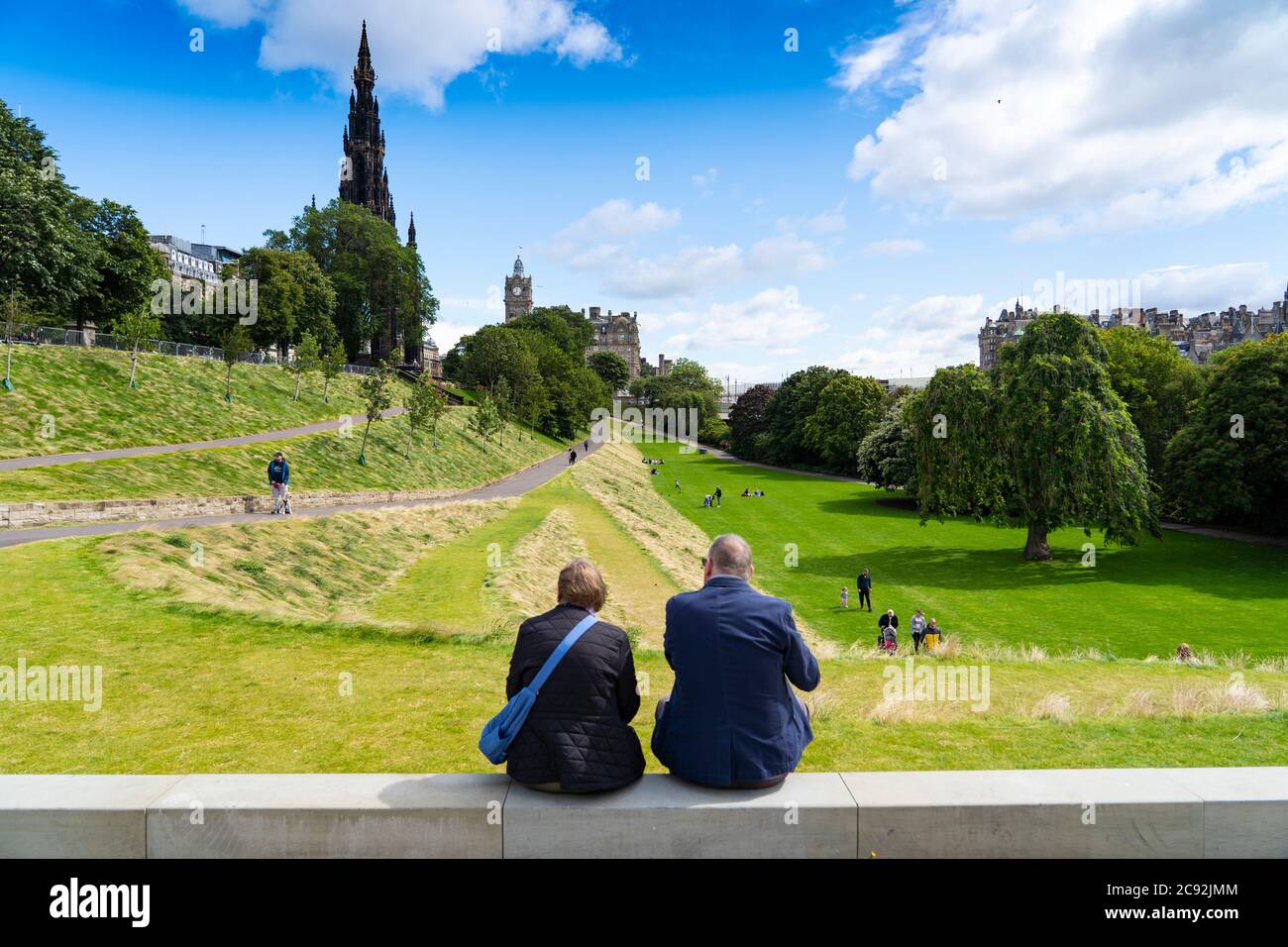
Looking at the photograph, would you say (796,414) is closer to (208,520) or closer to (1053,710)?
(208,520)

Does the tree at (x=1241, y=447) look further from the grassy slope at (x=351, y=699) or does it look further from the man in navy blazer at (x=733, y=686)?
the man in navy blazer at (x=733, y=686)

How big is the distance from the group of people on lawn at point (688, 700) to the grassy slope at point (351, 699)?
7.82ft

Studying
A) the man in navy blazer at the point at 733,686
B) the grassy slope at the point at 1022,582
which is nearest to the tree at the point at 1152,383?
the grassy slope at the point at 1022,582

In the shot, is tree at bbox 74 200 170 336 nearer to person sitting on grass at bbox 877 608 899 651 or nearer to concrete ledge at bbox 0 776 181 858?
person sitting on grass at bbox 877 608 899 651

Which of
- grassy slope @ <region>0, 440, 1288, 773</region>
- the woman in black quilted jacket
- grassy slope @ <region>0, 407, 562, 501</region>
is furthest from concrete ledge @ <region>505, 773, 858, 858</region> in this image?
grassy slope @ <region>0, 407, 562, 501</region>

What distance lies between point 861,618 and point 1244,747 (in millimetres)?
21792

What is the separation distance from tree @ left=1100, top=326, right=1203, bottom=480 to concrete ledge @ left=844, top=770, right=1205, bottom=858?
6134cm

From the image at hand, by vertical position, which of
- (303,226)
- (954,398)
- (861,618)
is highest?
(303,226)

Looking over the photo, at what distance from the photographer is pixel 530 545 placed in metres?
28.5

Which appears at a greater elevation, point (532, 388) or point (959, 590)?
point (532, 388)

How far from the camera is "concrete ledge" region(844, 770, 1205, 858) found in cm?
453

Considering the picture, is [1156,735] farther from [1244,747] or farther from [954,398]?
[954,398]
